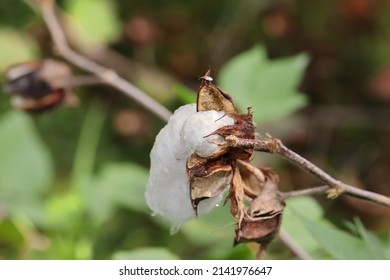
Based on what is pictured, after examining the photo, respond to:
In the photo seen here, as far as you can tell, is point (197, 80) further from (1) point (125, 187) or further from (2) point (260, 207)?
(2) point (260, 207)

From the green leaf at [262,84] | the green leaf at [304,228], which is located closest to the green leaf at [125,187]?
the green leaf at [262,84]

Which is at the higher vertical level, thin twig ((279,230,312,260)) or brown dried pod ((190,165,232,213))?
thin twig ((279,230,312,260))

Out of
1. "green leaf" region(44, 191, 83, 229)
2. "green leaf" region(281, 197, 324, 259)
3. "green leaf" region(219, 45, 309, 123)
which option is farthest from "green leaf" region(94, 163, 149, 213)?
"green leaf" region(281, 197, 324, 259)

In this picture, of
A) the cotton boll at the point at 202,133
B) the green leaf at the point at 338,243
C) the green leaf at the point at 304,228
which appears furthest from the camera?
the green leaf at the point at 304,228

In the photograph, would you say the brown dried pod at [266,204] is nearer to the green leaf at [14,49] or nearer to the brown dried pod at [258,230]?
the brown dried pod at [258,230]

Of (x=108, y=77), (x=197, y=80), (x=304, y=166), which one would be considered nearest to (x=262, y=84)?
(x=108, y=77)

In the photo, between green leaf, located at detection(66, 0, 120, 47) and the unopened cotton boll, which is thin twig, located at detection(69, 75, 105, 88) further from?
green leaf, located at detection(66, 0, 120, 47)
